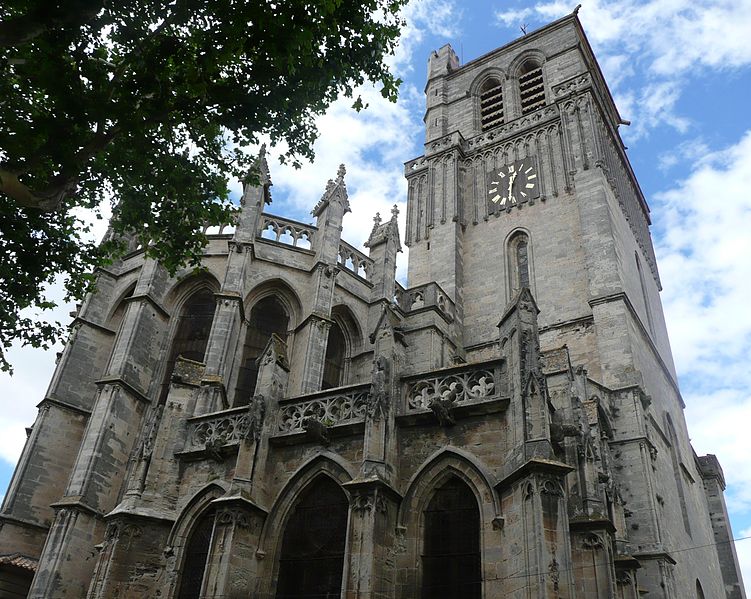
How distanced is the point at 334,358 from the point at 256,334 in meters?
2.65

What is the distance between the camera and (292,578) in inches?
448

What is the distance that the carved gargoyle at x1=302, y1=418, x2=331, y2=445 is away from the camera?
472 inches

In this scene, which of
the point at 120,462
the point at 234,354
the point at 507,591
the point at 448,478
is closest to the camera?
the point at 507,591

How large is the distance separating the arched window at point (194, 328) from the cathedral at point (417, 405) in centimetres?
6

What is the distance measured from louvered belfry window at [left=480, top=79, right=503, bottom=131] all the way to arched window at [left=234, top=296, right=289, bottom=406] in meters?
15.5

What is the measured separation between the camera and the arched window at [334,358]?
808 inches

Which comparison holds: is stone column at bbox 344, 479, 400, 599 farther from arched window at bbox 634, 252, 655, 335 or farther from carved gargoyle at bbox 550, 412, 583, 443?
arched window at bbox 634, 252, 655, 335

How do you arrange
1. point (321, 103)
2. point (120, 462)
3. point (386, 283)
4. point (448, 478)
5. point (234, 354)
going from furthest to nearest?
point (386, 283) < point (234, 354) < point (120, 462) < point (321, 103) < point (448, 478)

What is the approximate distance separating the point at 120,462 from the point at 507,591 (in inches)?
430

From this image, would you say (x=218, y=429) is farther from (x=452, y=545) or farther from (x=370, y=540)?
(x=452, y=545)

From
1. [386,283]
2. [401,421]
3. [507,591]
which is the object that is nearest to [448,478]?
[401,421]

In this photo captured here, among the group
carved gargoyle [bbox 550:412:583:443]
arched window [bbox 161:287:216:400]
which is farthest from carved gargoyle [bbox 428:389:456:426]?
arched window [bbox 161:287:216:400]

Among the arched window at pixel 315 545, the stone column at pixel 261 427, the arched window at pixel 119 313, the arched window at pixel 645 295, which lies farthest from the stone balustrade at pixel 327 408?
the arched window at pixel 645 295

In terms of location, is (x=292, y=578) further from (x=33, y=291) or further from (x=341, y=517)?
(x=33, y=291)
